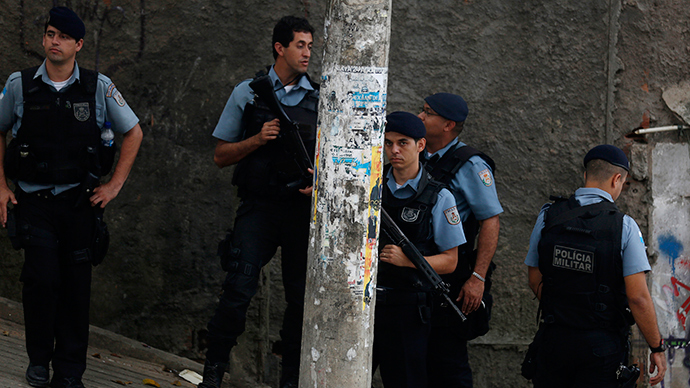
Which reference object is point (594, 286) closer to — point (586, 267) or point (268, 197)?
point (586, 267)

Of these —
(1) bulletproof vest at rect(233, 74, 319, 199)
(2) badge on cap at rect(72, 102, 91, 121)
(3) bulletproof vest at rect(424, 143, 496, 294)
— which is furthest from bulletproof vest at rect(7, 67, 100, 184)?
(3) bulletproof vest at rect(424, 143, 496, 294)

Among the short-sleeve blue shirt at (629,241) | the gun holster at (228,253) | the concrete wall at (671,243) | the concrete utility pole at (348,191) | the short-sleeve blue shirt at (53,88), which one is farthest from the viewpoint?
the concrete wall at (671,243)

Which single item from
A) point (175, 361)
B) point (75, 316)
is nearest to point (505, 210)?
point (175, 361)

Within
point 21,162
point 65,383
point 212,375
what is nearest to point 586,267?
point 212,375

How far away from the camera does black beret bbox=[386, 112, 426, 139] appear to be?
352cm

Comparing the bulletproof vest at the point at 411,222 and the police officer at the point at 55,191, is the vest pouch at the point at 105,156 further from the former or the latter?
the bulletproof vest at the point at 411,222

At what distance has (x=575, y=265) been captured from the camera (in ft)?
11.1

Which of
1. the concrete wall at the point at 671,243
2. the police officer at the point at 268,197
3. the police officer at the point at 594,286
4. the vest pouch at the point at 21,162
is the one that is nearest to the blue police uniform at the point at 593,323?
the police officer at the point at 594,286

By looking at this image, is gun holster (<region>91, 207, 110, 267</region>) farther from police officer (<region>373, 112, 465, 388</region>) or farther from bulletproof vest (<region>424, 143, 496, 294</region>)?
bulletproof vest (<region>424, 143, 496, 294</region>)

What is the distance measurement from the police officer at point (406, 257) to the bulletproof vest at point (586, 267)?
0.47 meters

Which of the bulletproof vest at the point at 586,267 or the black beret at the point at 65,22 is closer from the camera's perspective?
the bulletproof vest at the point at 586,267

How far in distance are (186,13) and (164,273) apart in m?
1.80

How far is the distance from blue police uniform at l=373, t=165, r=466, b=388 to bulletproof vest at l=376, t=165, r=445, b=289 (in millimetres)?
19

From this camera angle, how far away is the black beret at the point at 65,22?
11.8 feet
